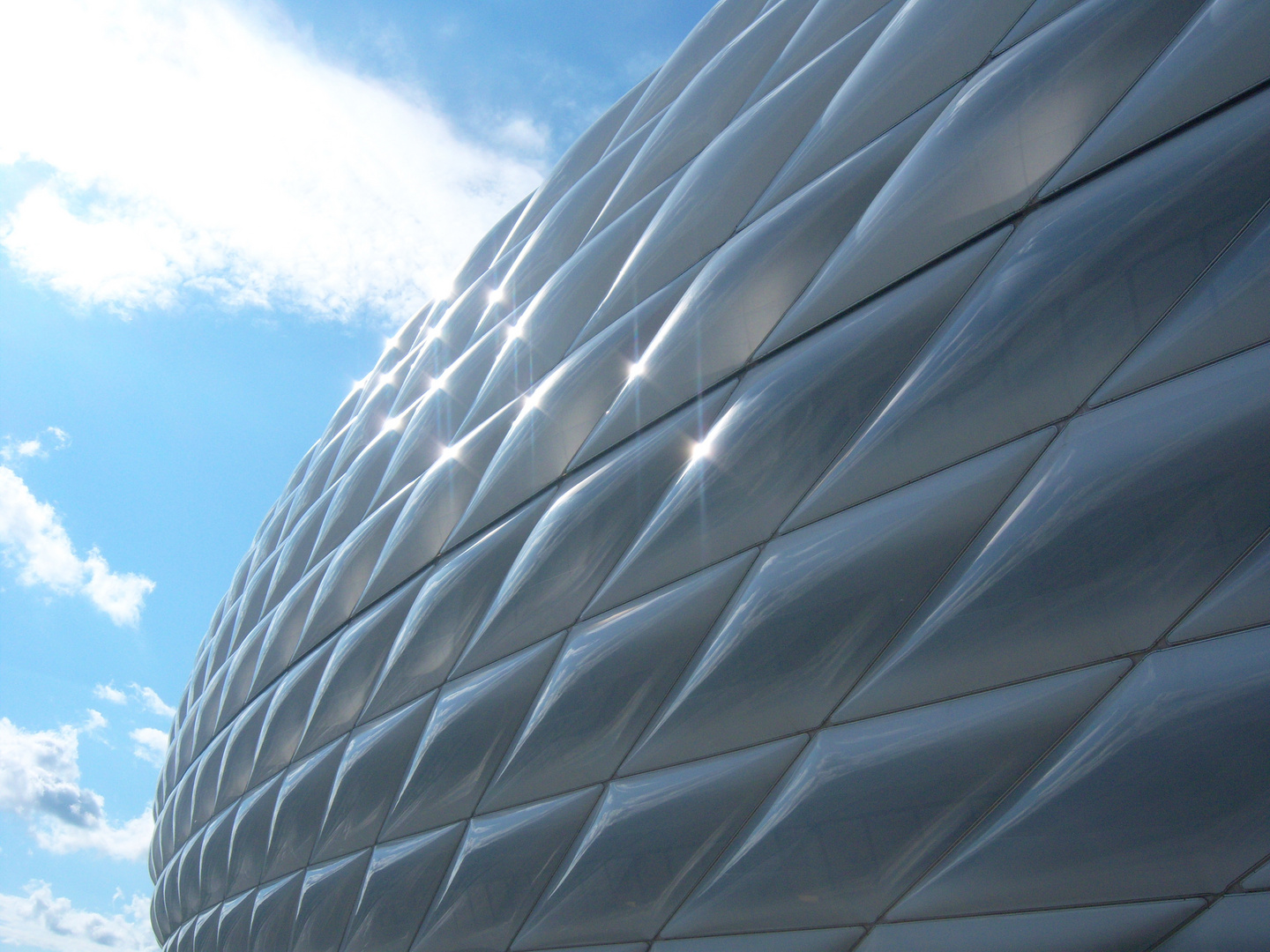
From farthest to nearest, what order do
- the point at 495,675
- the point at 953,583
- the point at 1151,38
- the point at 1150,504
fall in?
the point at 495,675 < the point at 1151,38 < the point at 953,583 < the point at 1150,504

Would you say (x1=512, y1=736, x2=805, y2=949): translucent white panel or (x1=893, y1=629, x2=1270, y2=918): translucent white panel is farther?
(x1=512, y1=736, x2=805, y2=949): translucent white panel

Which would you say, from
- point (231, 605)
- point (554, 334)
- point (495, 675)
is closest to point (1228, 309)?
point (495, 675)

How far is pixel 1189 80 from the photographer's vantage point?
4.75m

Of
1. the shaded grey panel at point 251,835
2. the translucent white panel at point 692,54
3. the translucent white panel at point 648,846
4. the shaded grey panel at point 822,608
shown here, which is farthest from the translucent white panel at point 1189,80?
the shaded grey panel at point 251,835

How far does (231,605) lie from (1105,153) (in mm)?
19707

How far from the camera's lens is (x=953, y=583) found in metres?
4.70

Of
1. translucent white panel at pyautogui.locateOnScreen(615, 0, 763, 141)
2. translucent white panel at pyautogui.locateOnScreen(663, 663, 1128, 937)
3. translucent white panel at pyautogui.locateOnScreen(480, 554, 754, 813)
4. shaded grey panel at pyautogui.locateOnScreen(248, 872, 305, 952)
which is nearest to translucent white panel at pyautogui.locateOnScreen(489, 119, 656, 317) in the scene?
translucent white panel at pyautogui.locateOnScreen(615, 0, 763, 141)

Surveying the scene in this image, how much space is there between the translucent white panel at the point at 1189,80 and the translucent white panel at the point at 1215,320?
0.94m

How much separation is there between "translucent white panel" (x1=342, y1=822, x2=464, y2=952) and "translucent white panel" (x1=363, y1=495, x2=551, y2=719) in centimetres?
148

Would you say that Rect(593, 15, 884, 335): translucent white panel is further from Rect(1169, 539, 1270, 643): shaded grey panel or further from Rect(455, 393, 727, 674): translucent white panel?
Rect(1169, 539, 1270, 643): shaded grey panel

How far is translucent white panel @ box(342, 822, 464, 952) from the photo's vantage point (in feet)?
25.2

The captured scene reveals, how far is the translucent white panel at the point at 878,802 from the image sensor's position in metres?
4.27

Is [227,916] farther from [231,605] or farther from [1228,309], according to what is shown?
[1228,309]

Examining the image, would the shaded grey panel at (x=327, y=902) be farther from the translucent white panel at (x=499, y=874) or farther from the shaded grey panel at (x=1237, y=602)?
the shaded grey panel at (x=1237, y=602)
